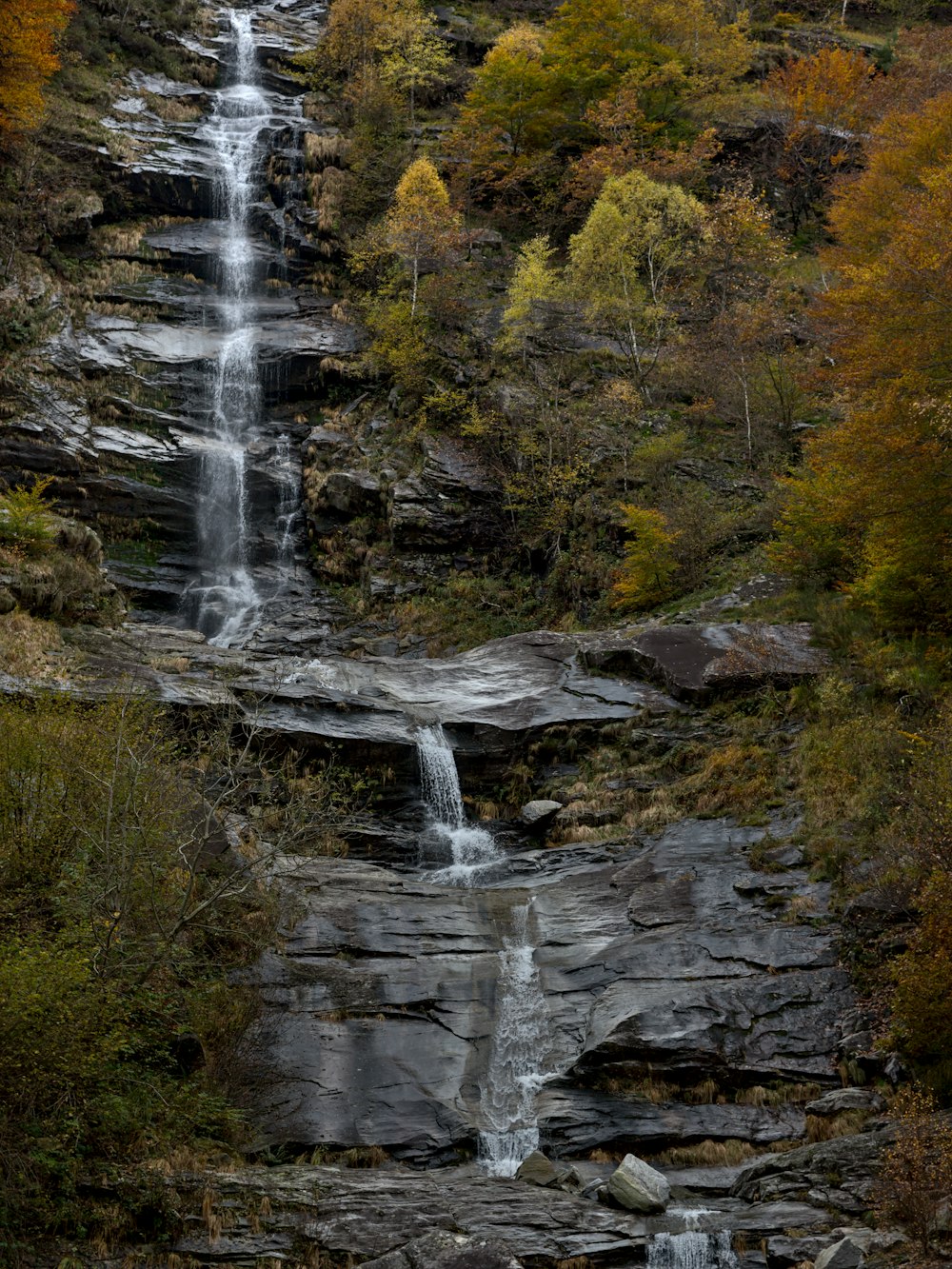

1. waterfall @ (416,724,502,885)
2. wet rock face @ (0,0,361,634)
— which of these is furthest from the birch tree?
waterfall @ (416,724,502,885)

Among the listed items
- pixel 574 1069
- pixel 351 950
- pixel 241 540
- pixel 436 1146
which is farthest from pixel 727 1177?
pixel 241 540

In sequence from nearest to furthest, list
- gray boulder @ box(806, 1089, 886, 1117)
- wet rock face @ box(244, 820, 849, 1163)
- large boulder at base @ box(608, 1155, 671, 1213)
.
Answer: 1. large boulder at base @ box(608, 1155, 671, 1213)
2. gray boulder @ box(806, 1089, 886, 1117)
3. wet rock face @ box(244, 820, 849, 1163)

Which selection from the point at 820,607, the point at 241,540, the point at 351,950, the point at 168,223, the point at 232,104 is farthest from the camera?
the point at 232,104

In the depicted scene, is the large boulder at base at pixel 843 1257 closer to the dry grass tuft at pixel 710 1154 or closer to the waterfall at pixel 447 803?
the dry grass tuft at pixel 710 1154

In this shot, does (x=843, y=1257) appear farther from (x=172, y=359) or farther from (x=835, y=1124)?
(x=172, y=359)

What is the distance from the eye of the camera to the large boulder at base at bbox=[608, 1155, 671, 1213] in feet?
39.7

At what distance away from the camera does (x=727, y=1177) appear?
1287cm

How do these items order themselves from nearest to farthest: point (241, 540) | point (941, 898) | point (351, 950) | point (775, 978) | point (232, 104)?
point (941, 898), point (775, 978), point (351, 950), point (241, 540), point (232, 104)

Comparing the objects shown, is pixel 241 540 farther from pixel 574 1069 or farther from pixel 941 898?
pixel 941 898

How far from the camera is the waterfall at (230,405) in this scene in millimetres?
32750

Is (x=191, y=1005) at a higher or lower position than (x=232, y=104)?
lower

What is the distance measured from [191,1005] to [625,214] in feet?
101

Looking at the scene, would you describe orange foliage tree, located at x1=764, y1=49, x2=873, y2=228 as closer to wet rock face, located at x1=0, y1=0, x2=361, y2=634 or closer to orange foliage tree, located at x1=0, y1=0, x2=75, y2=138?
wet rock face, located at x1=0, y1=0, x2=361, y2=634

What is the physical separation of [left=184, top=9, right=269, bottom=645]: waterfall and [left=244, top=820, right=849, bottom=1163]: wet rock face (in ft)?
50.4
